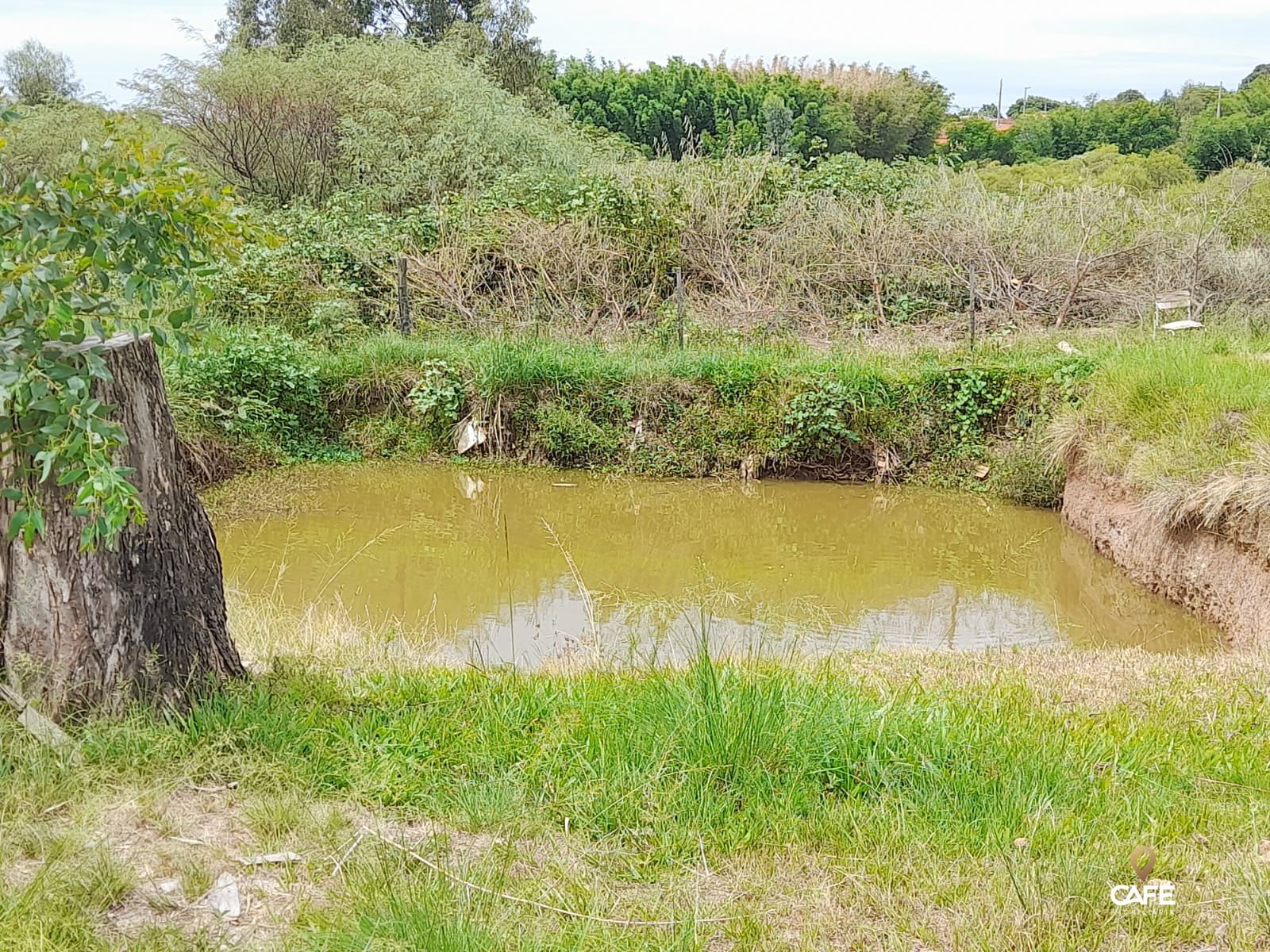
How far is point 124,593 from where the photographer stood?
105 inches

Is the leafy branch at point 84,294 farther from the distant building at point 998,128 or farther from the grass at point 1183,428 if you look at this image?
the distant building at point 998,128

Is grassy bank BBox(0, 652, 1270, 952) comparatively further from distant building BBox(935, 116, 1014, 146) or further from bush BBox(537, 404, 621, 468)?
distant building BBox(935, 116, 1014, 146)

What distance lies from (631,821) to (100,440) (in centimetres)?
158

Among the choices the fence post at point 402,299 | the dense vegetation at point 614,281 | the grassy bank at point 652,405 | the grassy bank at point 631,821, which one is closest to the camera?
the grassy bank at point 631,821

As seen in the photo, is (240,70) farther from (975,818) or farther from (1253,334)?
(975,818)

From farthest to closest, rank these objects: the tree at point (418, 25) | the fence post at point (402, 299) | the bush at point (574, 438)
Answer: the tree at point (418, 25), the fence post at point (402, 299), the bush at point (574, 438)

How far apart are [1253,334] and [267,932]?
432 inches

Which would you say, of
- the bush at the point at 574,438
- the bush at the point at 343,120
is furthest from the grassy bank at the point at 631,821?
the bush at the point at 343,120

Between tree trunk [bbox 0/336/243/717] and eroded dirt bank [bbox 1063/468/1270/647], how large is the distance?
16.0 feet

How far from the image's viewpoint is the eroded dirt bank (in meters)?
5.58

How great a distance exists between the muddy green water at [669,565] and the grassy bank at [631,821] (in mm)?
1541

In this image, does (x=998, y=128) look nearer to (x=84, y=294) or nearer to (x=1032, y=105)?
(x=1032, y=105)

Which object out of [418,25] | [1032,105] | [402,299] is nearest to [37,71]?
[418,25]

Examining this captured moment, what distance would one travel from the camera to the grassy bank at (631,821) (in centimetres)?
201
